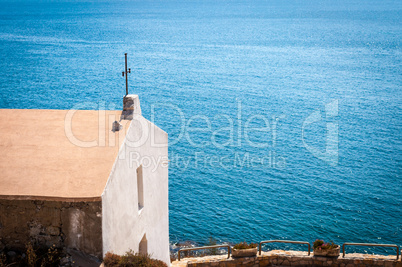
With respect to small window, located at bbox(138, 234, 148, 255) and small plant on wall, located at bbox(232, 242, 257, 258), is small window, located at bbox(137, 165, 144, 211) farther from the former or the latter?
small plant on wall, located at bbox(232, 242, 257, 258)

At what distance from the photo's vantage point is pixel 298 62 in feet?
341

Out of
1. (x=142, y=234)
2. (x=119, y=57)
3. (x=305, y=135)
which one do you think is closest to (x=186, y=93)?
(x=305, y=135)

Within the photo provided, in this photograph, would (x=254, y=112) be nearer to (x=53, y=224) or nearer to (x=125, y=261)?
(x=125, y=261)

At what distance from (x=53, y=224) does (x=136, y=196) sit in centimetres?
402

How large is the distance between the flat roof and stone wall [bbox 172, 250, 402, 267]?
7.04m

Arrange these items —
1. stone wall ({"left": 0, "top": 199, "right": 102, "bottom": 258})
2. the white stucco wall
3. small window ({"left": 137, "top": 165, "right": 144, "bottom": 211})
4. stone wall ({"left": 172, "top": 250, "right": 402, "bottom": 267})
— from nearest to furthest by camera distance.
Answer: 1. stone wall ({"left": 0, "top": 199, "right": 102, "bottom": 258})
2. the white stucco wall
3. small window ({"left": 137, "top": 165, "right": 144, "bottom": 211})
4. stone wall ({"left": 172, "top": 250, "right": 402, "bottom": 267})

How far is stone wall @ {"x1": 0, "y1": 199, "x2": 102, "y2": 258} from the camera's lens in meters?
11.8

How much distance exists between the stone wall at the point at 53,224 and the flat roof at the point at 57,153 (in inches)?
10.2

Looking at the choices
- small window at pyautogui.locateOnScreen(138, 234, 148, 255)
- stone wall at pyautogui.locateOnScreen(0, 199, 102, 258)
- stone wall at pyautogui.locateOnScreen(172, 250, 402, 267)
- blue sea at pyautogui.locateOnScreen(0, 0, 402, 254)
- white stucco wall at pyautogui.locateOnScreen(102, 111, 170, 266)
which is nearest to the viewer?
stone wall at pyautogui.locateOnScreen(0, 199, 102, 258)

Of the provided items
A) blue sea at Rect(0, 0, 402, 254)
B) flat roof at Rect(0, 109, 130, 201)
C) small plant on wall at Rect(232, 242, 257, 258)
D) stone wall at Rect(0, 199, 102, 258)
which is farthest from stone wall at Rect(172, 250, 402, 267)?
blue sea at Rect(0, 0, 402, 254)

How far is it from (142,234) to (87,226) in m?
4.96

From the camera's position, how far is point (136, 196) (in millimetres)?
15547

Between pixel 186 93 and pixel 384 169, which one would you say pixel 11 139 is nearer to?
pixel 384 169

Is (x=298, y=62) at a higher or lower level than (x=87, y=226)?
higher
